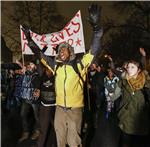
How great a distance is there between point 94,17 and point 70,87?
3.40 ft

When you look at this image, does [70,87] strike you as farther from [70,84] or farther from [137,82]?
[137,82]

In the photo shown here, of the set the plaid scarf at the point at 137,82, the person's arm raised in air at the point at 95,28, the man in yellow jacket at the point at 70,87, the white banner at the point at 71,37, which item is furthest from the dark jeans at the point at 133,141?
the white banner at the point at 71,37

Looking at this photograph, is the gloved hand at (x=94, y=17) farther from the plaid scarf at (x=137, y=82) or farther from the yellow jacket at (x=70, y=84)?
the plaid scarf at (x=137, y=82)

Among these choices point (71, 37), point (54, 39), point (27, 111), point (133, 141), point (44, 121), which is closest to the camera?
point (44, 121)

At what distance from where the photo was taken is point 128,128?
26.8ft

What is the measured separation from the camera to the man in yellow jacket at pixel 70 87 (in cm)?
761

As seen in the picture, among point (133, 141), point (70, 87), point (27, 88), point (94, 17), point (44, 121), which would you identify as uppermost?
point (94, 17)

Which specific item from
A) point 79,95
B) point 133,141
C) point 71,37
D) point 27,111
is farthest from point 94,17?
point 27,111

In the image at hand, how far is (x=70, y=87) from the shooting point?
25.0 feet

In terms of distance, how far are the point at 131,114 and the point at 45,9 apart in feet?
69.8

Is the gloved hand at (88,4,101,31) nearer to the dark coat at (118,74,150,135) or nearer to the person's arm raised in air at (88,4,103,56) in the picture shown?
the person's arm raised in air at (88,4,103,56)

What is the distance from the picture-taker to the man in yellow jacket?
7.61 meters

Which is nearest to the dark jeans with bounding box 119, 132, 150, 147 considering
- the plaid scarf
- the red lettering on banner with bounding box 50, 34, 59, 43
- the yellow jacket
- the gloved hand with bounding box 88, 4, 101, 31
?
the plaid scarf

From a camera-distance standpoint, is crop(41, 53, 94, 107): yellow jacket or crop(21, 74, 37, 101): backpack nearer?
crop(41, 53, 94, 107): yellow jacket
